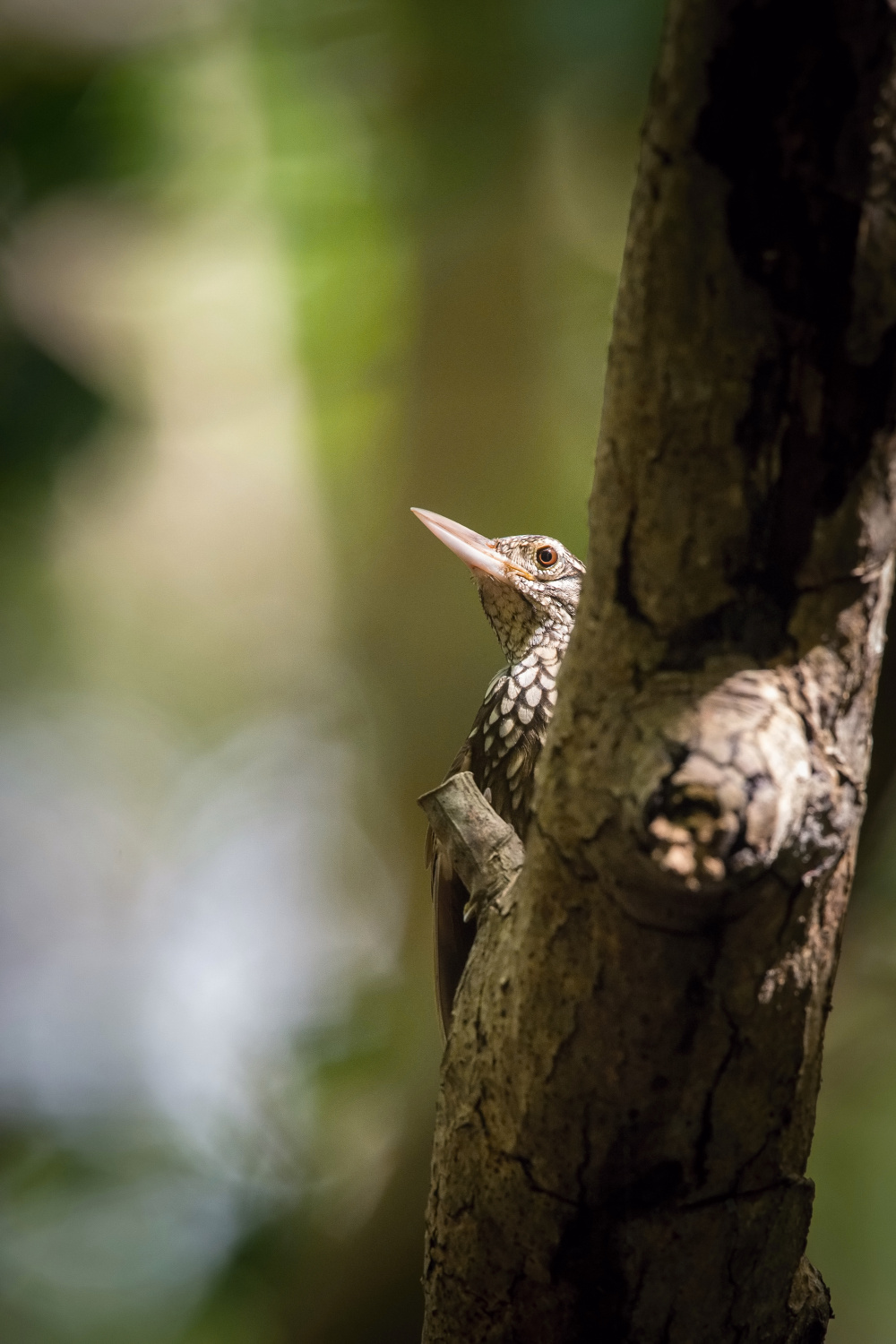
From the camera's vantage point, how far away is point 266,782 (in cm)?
361

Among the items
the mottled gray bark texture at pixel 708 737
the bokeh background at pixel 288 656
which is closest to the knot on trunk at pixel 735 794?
the mottled gray bark texture at pixel 708 737

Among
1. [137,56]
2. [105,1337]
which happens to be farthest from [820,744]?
[105,1337]

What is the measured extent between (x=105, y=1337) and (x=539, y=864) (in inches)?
111

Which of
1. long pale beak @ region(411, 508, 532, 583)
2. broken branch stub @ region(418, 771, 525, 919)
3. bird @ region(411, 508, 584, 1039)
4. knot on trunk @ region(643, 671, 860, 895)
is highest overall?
long pale beak @ region(411, 508, 532, 583)

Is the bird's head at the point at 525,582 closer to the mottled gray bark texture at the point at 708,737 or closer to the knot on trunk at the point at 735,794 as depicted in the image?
the mottled gray bark texture at the point at 708,737

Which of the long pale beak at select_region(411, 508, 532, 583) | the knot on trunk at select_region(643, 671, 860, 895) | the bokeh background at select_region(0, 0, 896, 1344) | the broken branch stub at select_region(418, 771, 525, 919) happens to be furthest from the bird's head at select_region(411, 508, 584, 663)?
the knot on trunk at select_region(643, 671, 860, 895)

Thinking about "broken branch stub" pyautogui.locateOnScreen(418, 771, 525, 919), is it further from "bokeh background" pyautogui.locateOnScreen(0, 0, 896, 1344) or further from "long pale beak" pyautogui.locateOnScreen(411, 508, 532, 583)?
"bokeh background" pyautogui.locateOnScreen(0, 0, 896, 1344)

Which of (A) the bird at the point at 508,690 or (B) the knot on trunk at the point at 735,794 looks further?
(A) the bird at the point at 508,690

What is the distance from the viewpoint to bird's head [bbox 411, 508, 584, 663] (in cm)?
225

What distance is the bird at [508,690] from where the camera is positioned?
6.37ft

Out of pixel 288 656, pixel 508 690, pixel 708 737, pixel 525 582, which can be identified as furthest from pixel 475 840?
pixel 288 656

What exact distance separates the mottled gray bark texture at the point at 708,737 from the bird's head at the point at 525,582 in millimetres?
1226

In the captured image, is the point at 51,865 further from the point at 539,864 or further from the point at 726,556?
the point at 726,556

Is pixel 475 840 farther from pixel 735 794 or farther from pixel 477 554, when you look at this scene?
pixel 477 554
